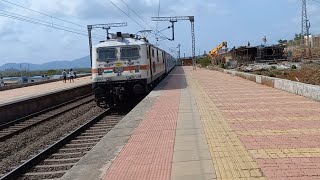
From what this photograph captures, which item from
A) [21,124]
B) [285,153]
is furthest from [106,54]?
[285,153]

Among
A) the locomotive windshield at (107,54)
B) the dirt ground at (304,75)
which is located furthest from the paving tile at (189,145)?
the dirt ground at (304,75)

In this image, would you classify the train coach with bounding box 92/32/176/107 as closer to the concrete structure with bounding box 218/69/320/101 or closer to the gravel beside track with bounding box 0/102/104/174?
the gravel beside track with bounding box 0/102/104/174

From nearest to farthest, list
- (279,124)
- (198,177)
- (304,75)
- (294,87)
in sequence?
(198,177) → (279,124) → (294,87) → (304,75)

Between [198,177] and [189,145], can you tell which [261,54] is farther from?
[198,177]

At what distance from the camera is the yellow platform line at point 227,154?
5633mm

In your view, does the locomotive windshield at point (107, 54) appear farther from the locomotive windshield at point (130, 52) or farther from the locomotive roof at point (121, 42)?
the locomotive windshield at point (130, 52)

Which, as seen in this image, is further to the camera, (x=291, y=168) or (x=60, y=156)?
(x=60, y=156)

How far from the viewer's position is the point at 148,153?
287 inches

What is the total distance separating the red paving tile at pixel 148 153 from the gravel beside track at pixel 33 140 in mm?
2860

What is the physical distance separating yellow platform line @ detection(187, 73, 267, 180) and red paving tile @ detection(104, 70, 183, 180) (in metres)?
0.74

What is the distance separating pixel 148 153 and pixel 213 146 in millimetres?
1154

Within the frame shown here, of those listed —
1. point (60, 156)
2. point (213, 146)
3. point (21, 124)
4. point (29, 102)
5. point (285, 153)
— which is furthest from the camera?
point (29, 102)

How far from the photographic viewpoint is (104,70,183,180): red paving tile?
19.9 ft

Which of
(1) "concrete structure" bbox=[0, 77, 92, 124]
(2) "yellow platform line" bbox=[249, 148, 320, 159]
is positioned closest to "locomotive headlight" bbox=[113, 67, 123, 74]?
(1) "concrete structure" bbox=[0, 77, 92, 124]
